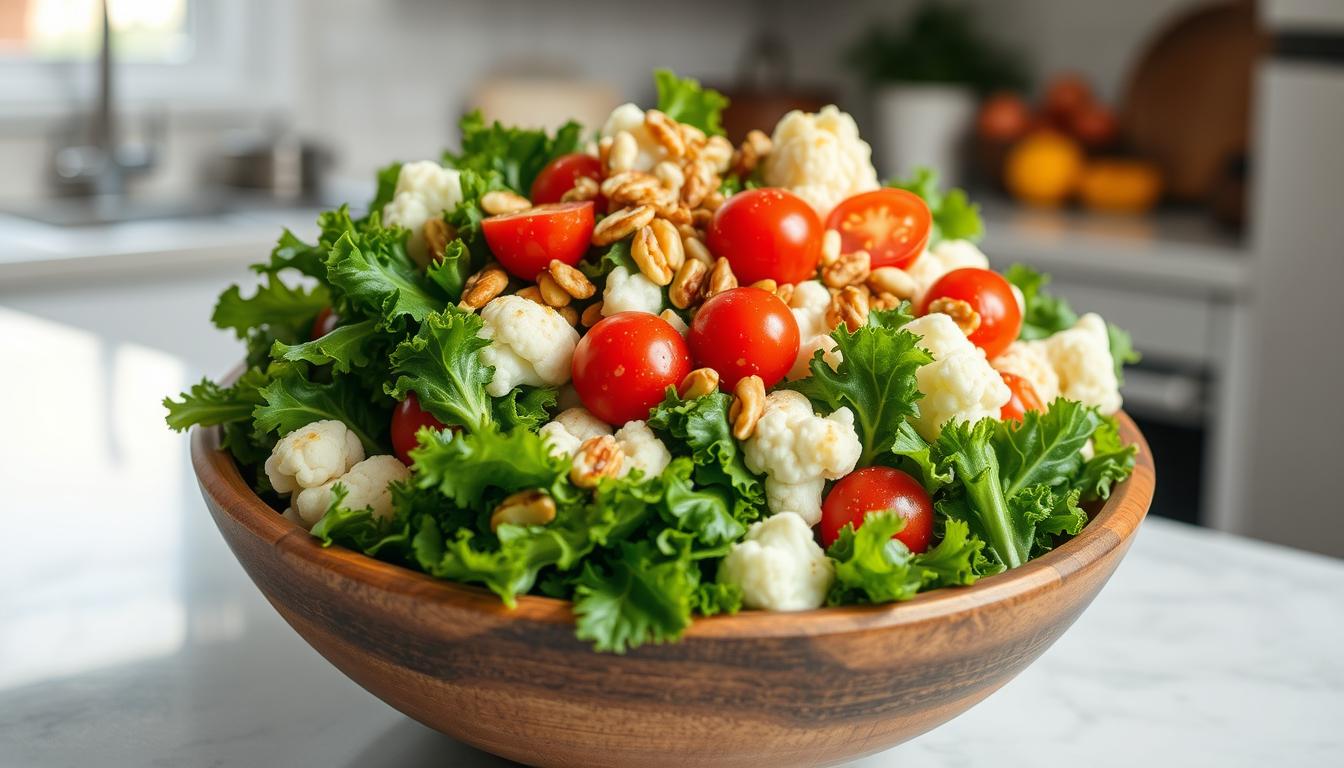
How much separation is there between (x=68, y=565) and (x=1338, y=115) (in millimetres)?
2246

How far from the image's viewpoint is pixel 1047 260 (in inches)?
111

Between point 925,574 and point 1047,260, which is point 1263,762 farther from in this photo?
point 1047,260

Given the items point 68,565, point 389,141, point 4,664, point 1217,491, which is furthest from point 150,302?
point 1217,491

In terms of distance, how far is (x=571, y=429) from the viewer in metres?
0.74

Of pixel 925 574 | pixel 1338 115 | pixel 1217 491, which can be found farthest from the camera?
pixel 1217 491

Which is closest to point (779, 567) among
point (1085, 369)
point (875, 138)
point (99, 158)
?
point (1085, 369)

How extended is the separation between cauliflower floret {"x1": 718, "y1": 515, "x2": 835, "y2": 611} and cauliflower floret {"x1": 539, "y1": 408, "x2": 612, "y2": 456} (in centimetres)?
10

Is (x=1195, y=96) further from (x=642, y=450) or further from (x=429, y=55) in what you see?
(x=642, y=450)

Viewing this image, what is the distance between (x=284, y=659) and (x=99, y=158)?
2.32 meters

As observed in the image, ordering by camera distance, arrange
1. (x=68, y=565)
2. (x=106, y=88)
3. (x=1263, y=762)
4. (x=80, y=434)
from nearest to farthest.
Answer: (x=1263, y=762), (x=68, y=565), (x=80, y=434), (x=106, y=88)

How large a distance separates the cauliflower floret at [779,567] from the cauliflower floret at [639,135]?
34 cm

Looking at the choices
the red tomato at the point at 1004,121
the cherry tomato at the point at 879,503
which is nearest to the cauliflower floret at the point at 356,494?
the cherry tomato at the point at 879,503

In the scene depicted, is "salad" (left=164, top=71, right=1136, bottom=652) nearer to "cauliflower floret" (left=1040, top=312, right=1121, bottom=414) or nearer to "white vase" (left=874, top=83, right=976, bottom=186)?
"cauliflower floret" (left=1040, top=312, right=1121, bottom=414)

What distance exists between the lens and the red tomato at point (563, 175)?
36.2 inches
